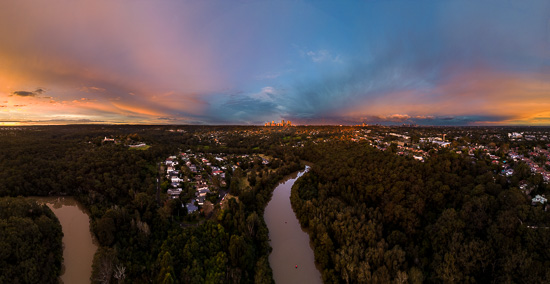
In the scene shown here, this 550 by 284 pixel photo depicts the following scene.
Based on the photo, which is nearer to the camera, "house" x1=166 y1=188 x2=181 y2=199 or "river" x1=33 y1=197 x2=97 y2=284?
"river" x1=33 y1=197 x2=97 y2=284

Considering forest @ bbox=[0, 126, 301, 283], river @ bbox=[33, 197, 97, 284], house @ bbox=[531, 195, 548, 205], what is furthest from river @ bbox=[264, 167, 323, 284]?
house @ bbox=[531, 195, 548, 205]

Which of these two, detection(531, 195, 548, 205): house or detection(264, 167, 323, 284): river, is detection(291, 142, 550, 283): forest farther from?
detection(264, 167, 323, 284): river

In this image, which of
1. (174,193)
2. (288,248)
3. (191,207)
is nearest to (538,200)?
(288,248)

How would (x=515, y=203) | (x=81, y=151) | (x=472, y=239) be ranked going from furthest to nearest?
(x=81, y=151), (x=515, y=203), (x=472, y=239)

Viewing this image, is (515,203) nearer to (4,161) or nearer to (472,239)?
(472,239)

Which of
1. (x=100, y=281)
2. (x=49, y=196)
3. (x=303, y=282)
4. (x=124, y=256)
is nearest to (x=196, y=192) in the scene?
(x=124, y=256)

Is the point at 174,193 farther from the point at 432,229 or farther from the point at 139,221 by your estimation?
the point at 432,229
